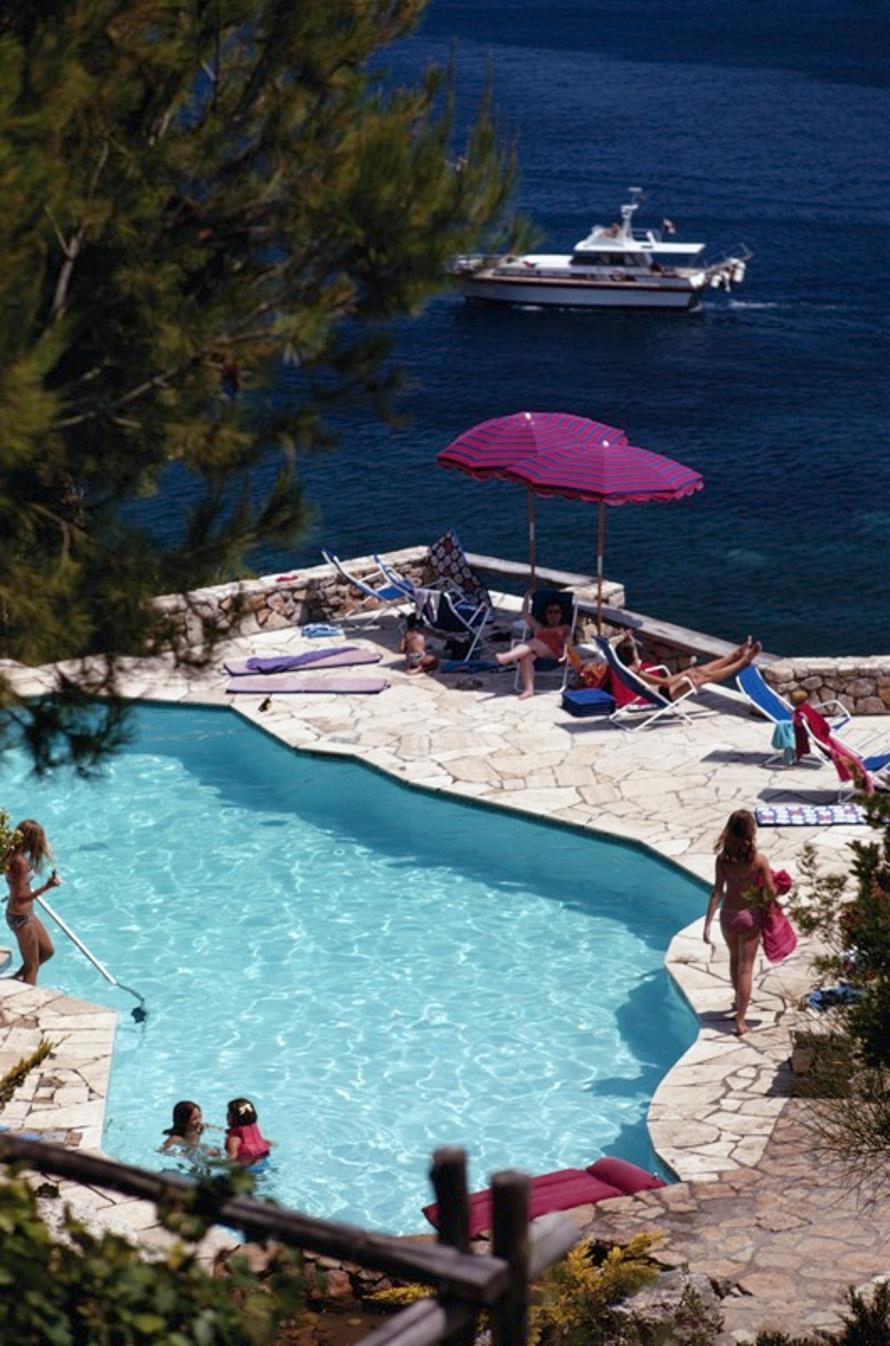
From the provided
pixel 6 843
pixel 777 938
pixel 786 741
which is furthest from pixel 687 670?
pixel 6 843

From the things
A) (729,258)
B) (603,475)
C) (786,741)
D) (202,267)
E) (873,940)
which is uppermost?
(202,267)

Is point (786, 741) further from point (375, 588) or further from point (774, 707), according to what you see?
point (375, 588)

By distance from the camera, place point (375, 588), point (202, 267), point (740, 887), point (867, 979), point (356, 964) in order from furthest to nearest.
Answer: point (375, 588)
point (356, 964)
point (740, 887)
point (867, 979)
point (202, 267)

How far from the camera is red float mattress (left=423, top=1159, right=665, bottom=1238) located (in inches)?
440

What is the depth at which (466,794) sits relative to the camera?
19.2m

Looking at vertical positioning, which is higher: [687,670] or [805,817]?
[687,670]

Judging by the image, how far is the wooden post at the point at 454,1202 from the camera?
201 inches

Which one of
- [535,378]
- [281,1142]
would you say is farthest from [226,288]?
[535,378]

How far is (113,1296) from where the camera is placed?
5.36 metres

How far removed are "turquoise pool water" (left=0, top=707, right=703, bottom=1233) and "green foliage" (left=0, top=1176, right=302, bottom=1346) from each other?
754cm

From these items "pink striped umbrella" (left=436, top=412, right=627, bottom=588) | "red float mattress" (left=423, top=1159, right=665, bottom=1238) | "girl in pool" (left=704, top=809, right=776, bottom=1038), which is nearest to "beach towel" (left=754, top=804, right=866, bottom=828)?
"girl in pool" (left=704, top=809, right=776, bottom=1038)

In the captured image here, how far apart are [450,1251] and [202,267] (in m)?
4.62

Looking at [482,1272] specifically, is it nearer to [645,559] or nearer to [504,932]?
[504,932]

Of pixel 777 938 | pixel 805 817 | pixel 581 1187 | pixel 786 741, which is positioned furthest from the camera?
pixel 786 741
